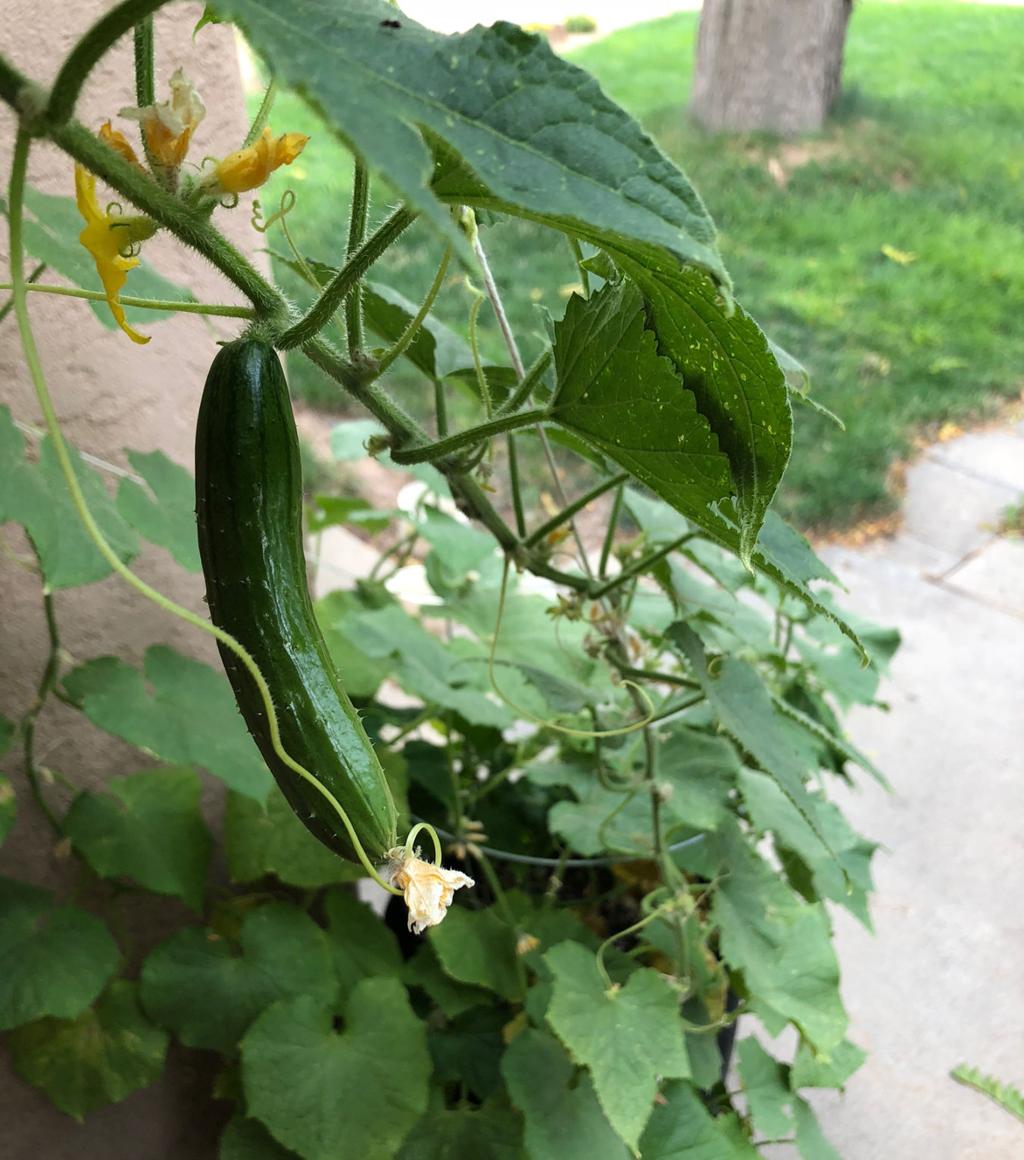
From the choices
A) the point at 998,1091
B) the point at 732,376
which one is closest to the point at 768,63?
the point at 998,1091

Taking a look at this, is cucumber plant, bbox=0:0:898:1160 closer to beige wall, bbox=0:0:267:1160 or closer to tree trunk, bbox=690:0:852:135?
beige wall, bbox=0:0:267:1160

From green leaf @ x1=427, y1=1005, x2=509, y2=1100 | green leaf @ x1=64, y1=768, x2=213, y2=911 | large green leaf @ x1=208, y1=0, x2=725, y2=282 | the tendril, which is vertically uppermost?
large green leaf @ x1=208, y1=0, x2=725, y2=282

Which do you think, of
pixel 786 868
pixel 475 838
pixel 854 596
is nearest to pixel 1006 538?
pixel 854 596

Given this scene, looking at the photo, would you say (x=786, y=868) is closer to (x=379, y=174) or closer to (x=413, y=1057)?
(x=413, y=1057)

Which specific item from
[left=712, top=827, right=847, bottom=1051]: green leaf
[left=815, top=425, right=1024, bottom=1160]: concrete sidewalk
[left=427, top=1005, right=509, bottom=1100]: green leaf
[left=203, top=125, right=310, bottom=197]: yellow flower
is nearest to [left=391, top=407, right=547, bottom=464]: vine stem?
[left=203, top=125, right=310, bottom=197]: yellow flower

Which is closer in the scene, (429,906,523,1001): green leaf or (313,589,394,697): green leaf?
(429,906,523,1001): green leaf

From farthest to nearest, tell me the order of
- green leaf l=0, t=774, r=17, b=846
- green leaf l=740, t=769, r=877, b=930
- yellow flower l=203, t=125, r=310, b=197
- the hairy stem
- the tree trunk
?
the tree trunk < green leaf l=740, t=769, r=877, b=930 < green leaf l=0, t=774, r=17, b=846 < the hairy stem < yellow flower l=203, t=125, r=310, b=197

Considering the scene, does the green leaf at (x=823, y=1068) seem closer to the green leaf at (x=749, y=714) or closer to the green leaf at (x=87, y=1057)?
the green leaf at (x=749, y=714)
